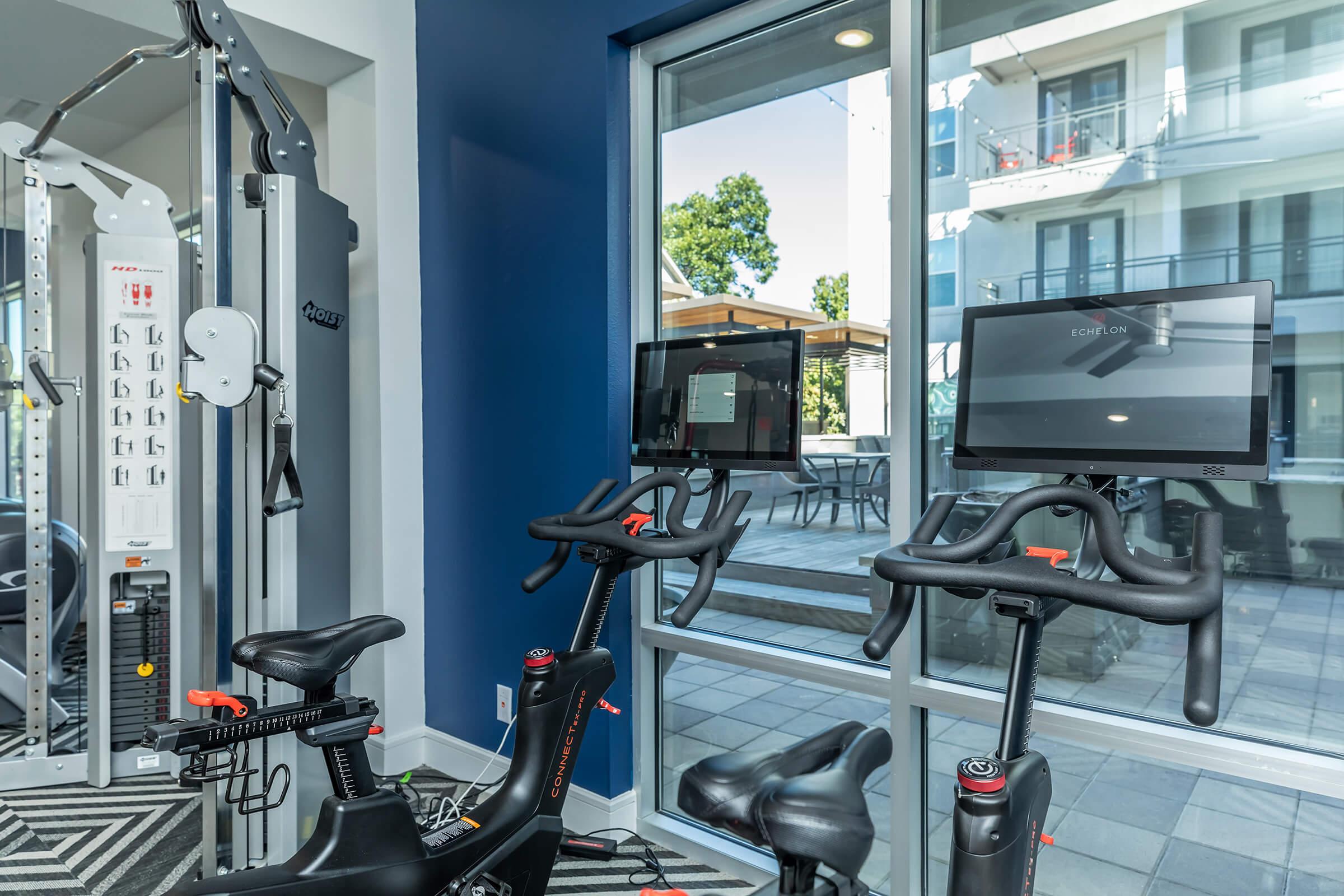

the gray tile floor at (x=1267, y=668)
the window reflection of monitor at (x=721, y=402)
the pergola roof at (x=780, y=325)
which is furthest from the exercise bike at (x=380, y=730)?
the gray tile floor at (x=1267, y=668)

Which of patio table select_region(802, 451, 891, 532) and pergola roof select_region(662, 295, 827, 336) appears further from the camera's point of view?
pergola roof select_region(662, 295, 827, 336)

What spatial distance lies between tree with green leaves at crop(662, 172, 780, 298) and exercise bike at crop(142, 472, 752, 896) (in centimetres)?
72

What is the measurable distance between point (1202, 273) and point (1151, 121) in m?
0.34

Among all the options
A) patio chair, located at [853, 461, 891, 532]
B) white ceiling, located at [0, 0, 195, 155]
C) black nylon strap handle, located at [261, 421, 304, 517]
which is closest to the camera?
black nylon strap handle, located at [261, 421, 304, 517]

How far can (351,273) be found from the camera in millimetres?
2998

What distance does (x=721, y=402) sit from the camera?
1.98m

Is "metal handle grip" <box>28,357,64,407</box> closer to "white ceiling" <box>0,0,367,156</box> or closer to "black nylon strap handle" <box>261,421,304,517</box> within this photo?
"white ceiling" <box>0,0,367,156</box>

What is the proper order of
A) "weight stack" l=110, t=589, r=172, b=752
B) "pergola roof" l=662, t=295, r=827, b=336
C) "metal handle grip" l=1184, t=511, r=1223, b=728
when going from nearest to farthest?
1. "metal handle grip" l=1184, t=511, r=1223, b=728
2. "pergola roof" l=662, t=295, r=827, b=336
3. "weight stack" l=110, t=589, r=172, b=752

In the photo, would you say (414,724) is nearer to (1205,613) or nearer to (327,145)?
(327,145)

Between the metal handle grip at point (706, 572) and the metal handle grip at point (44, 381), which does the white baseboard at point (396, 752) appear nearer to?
the metal handle grip at point (44, 381)

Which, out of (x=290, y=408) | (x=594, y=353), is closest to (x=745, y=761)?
(x=594, y=353)

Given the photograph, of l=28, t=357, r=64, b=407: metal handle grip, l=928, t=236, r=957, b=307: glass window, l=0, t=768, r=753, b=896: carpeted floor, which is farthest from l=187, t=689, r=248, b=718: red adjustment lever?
l=28, t=357, r=64, b=407: metal handle grip

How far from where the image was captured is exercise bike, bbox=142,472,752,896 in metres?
1.58

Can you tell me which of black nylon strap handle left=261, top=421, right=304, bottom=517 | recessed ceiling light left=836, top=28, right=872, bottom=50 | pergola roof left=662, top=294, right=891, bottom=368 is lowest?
black nylon strap handle left=261, top=421, right=304, bottom=517
